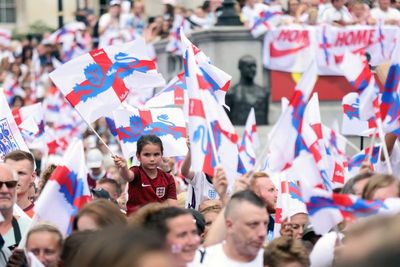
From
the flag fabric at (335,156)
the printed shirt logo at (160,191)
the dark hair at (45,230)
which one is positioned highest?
the dark hair at (45,230)

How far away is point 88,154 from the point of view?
1605 cm

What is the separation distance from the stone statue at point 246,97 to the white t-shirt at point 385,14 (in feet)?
5.97

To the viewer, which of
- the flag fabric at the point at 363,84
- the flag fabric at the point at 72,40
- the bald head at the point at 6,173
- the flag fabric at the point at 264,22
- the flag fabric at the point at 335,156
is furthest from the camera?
the flag fabric at the point at 72,40

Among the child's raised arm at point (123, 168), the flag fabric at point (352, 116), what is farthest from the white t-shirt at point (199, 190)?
the flag fabric at point (352, 116)

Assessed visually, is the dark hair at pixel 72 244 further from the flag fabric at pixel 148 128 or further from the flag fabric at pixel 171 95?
the flag fabric at pixel 171 95

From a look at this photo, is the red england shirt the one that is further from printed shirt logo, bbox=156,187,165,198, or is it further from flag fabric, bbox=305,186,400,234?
flag fabric, bbox=305,186,400,234

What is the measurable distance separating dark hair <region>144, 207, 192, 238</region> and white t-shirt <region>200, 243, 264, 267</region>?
29cm

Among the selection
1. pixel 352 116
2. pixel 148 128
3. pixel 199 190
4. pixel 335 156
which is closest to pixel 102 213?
pixel 199 190

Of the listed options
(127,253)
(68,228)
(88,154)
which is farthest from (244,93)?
(127,253)

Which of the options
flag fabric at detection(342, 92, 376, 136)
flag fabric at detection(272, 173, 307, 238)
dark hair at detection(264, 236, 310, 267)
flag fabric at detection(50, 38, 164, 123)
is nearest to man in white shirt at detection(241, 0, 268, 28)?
flag fabric at detection(342, 92, 376, 136)

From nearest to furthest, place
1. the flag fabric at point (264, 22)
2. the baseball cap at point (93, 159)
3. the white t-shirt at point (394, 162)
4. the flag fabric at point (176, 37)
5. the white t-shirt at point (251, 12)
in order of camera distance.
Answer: the white t-shirt at point (394, 162) < the baseball cap at point (93, 159) < the flag fabric at point (264, 22) < the white t-shirt at point (251, 12) < the flag fabric at point (176, 37)

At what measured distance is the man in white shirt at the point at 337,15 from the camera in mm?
20891

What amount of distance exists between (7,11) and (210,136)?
44.6m

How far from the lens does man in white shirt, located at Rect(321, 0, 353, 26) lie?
68.5ft
